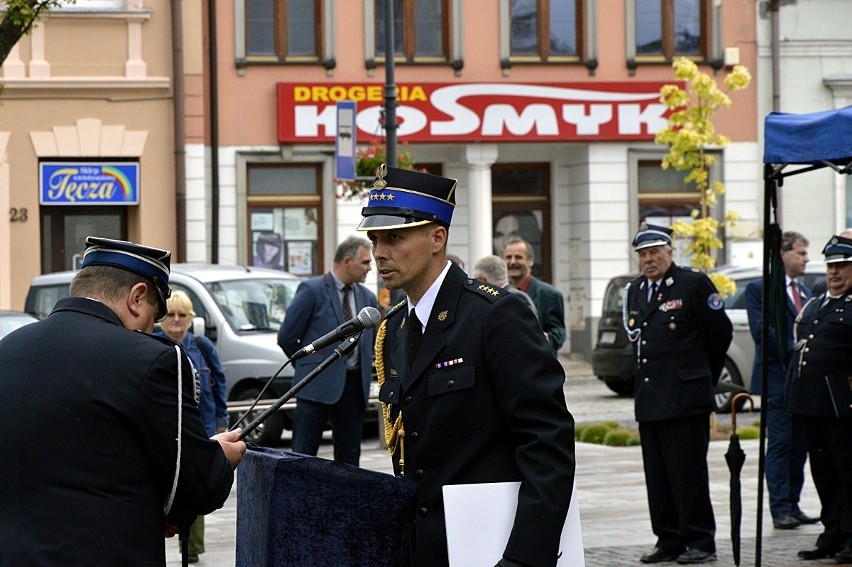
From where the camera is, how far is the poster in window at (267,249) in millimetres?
29406

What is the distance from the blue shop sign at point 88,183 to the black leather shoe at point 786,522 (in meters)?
18.6

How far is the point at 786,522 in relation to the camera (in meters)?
11.2

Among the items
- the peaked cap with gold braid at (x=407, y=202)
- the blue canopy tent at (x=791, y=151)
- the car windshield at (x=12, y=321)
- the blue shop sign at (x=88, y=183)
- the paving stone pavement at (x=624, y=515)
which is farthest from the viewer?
the blue shop sign at (x=88, y=183)

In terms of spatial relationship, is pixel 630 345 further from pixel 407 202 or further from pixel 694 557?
pixel 407 202

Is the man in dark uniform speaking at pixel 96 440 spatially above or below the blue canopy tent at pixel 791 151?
below

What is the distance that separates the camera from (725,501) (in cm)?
1245

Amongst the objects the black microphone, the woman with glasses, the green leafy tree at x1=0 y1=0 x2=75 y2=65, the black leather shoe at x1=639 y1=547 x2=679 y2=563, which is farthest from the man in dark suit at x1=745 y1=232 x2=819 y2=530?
Answer: the green leafy tree at x1=0 y1=0 x2=75 y2=65

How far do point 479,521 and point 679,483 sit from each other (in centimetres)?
569

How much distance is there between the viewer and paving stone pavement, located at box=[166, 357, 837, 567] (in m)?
10.1

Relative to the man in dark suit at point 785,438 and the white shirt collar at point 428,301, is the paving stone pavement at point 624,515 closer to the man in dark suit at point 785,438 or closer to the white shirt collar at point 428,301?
the man in dark suit at point 785,438

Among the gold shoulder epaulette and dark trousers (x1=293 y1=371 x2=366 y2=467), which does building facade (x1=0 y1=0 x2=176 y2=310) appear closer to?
dark trousers (x1=293 y1=371 x2=366 y2=467)

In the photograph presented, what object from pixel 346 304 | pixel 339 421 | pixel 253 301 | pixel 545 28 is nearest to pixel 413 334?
pixel 339 421

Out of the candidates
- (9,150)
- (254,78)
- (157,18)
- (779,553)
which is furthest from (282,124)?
(779,553)

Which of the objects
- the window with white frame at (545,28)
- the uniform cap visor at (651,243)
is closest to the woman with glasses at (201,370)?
the uniform cap visor at (651,243)
